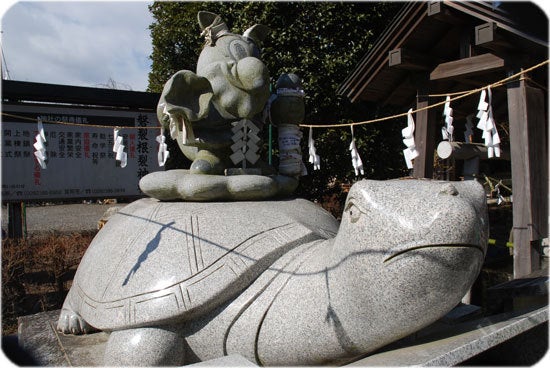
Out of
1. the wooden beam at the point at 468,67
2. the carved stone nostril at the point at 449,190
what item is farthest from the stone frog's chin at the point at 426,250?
the wooden beam at the point at 468,67

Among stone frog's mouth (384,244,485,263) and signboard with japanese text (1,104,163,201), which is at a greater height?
signboard with japanese text (1,104,163,201)

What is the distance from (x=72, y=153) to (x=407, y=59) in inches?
208

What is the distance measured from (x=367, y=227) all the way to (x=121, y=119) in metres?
5.79

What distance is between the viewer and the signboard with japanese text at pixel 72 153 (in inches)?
240

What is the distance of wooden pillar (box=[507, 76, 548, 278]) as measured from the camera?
4.61 m

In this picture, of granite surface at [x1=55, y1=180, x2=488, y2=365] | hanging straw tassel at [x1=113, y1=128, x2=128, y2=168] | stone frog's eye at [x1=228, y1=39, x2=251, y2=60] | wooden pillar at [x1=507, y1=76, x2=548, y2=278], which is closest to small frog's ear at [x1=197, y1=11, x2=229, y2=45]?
stone frog's eye at [x1=228, y1=39, x2=251, y2=60]

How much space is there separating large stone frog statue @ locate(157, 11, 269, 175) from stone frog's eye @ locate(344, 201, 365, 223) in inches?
64.2

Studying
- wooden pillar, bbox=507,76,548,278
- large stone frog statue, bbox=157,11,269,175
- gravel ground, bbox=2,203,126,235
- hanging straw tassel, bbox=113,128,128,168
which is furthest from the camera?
gravel ground, bbox=2,203,126,235

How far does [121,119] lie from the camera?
6961 millimetres

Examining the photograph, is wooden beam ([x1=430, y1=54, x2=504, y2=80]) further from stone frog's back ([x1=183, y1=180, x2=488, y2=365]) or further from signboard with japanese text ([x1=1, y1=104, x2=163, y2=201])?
signboard with japanese text ([x1=1, y1=104, x2=163, y2=201])

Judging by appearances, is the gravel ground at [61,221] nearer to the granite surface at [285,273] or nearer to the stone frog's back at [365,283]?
the granite surface at [285,273]

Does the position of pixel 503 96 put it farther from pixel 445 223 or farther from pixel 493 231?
pixel 445 223

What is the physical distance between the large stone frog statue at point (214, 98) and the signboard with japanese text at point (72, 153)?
251 cm

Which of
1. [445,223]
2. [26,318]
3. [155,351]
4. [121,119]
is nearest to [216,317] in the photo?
[155,351]
